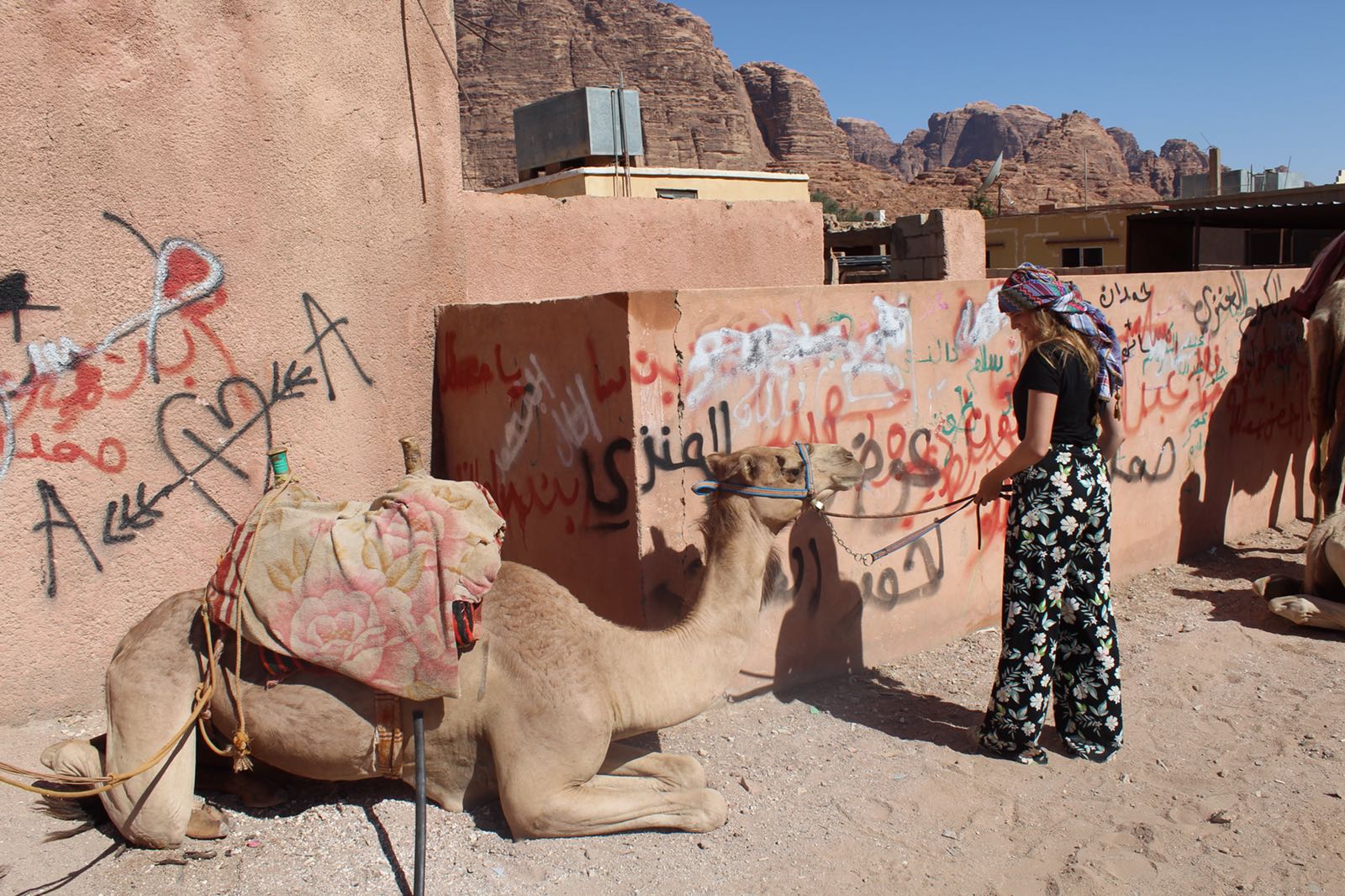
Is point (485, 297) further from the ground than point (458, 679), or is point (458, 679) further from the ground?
point (485, 297)

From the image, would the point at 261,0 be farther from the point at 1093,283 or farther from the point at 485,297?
the point at 1093,283

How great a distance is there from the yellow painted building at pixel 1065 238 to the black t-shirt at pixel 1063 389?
23646 millimetres

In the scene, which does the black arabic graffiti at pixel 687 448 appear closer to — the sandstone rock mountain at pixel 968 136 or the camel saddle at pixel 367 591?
the camel saddle at pixel 367 591

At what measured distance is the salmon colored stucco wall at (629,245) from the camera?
636 centimetres

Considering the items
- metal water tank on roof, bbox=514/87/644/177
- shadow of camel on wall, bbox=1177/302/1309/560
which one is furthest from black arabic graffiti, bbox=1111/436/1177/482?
metal water tank on roof, bbox=514/87/644/177

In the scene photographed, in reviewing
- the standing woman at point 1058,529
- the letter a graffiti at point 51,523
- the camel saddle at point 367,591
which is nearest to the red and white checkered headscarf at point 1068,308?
the standing woman at point 1058,529

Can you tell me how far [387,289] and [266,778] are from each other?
2.80 m

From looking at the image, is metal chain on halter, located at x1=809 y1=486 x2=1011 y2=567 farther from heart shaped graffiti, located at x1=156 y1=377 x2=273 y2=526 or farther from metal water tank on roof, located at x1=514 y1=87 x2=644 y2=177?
metal water tank on roof, located at x1=514 y1=87 x2=644 y2=177

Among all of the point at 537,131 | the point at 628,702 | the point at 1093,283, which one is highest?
the point at 537,131

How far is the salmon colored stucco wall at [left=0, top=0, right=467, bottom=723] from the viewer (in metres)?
4.75

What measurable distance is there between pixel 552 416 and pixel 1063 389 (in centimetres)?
230

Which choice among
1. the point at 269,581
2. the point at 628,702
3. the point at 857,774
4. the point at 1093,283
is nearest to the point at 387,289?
the point at 269,581

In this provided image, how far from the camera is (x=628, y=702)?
368 centimetres

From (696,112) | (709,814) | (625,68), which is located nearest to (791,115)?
(696,112)
